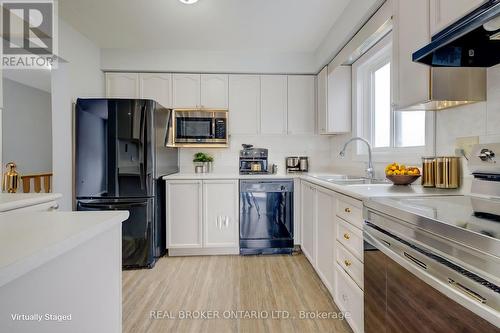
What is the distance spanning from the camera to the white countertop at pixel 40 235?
0.52m

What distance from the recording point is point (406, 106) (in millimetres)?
1475

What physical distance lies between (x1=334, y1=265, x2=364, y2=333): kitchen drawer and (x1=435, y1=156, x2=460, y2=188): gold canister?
79 cm

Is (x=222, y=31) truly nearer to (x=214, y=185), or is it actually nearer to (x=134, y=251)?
(x=214, y=185)

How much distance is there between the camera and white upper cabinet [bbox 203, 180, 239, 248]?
2854 mm

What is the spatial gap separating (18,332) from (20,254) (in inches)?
9.7

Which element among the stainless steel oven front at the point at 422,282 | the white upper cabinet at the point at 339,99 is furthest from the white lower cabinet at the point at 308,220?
the stainless steel oven front at the point at 422,282

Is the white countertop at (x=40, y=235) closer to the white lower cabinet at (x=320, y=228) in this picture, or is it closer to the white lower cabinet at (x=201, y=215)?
the white lower cabinet at (x=320, y=228)

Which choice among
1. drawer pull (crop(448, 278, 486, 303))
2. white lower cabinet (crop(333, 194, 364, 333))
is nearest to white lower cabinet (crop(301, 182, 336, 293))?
white lower cabinet (crop(333, 194, 364, 333))

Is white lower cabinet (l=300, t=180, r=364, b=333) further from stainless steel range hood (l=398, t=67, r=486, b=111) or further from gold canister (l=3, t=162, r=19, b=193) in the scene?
gold canister (l=3, t=162, r=19, b=193)

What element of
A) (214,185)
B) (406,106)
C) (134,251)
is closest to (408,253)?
(406,106)

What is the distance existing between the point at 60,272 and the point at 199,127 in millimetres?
2555

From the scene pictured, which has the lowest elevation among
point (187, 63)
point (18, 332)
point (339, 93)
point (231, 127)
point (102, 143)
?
point (18, 332)

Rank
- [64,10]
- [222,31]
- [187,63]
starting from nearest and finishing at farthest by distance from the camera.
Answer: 1. [64,10]
2. [222,31]
3. [187,63]

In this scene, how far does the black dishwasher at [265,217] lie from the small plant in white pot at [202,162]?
2.36 ft
